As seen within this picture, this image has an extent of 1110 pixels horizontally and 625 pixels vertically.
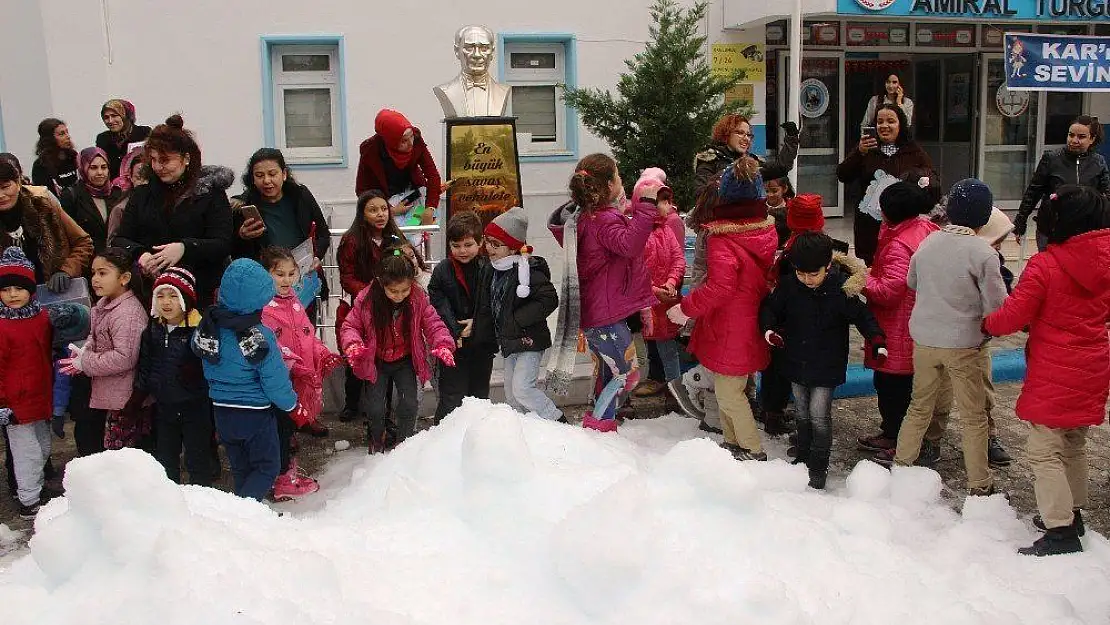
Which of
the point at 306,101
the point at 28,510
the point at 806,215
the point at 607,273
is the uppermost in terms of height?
the point at 306,101

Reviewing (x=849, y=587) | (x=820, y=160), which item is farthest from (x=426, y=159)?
(x=820, y=160)

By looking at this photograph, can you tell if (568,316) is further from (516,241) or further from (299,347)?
(299,347)

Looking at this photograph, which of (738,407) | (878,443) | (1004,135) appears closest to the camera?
(738,407)

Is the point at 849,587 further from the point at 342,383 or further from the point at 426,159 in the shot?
the point at 426,159

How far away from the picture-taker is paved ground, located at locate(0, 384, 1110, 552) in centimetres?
437

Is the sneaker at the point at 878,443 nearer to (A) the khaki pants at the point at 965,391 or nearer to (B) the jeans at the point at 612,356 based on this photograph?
(A) the khaki pants at the point at 965,391

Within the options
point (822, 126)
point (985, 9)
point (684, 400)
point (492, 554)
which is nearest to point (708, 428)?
point (684, 400)

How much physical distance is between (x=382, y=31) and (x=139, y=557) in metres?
9.15

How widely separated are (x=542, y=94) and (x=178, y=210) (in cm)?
699

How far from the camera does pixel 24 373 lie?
4430 millimetres

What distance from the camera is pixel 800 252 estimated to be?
4.34 m

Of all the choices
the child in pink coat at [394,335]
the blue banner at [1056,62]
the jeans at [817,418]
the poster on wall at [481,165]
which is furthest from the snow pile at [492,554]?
the blue banner at [1056,62]

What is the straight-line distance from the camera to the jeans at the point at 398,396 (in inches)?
193

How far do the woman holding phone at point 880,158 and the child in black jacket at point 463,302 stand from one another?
Answer: 2706 mm
